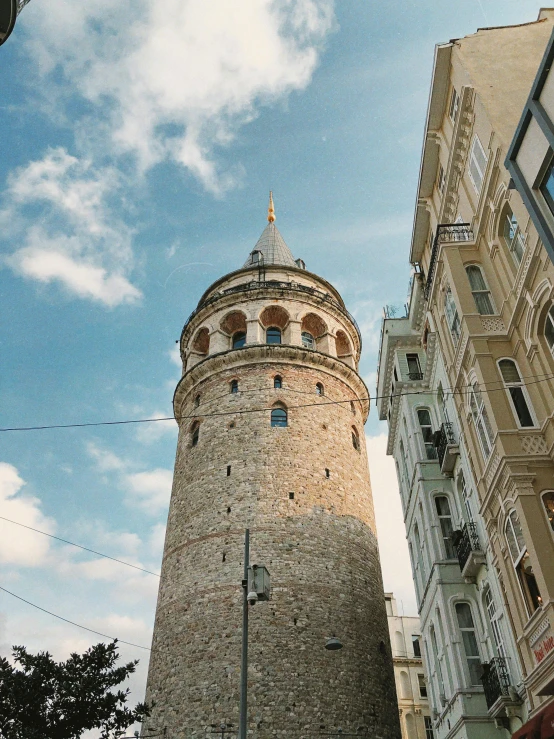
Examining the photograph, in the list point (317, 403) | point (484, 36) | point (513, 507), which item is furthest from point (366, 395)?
point (513, 507)

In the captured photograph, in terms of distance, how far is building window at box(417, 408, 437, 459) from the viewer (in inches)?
791

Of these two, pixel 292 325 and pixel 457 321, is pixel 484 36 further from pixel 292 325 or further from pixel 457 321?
pixel 292 325

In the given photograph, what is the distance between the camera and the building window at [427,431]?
20094mm

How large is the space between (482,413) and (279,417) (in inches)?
570

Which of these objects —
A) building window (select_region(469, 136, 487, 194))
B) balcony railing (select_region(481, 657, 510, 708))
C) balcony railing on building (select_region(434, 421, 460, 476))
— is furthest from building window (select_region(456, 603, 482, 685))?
building window (select_region(469, 136, 487, 194))

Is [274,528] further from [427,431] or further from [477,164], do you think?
[477,164]

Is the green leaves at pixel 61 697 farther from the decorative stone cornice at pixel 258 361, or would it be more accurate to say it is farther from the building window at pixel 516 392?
the decorative stone cornice at pixel 258 361

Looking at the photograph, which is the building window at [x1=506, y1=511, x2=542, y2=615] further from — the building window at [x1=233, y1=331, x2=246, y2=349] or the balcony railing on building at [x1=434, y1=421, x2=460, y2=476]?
the building window at [x1=233, y1=331, x2=246, y2=349]

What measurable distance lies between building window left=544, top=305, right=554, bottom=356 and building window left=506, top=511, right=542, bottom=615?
11.5ft

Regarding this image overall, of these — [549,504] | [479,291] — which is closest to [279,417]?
[479,291]

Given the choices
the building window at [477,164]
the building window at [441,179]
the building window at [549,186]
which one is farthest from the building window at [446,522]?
the building window at [549,186]

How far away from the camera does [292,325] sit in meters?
32.2

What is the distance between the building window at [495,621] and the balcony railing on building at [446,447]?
11.9 ft

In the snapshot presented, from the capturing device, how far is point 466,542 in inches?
638
